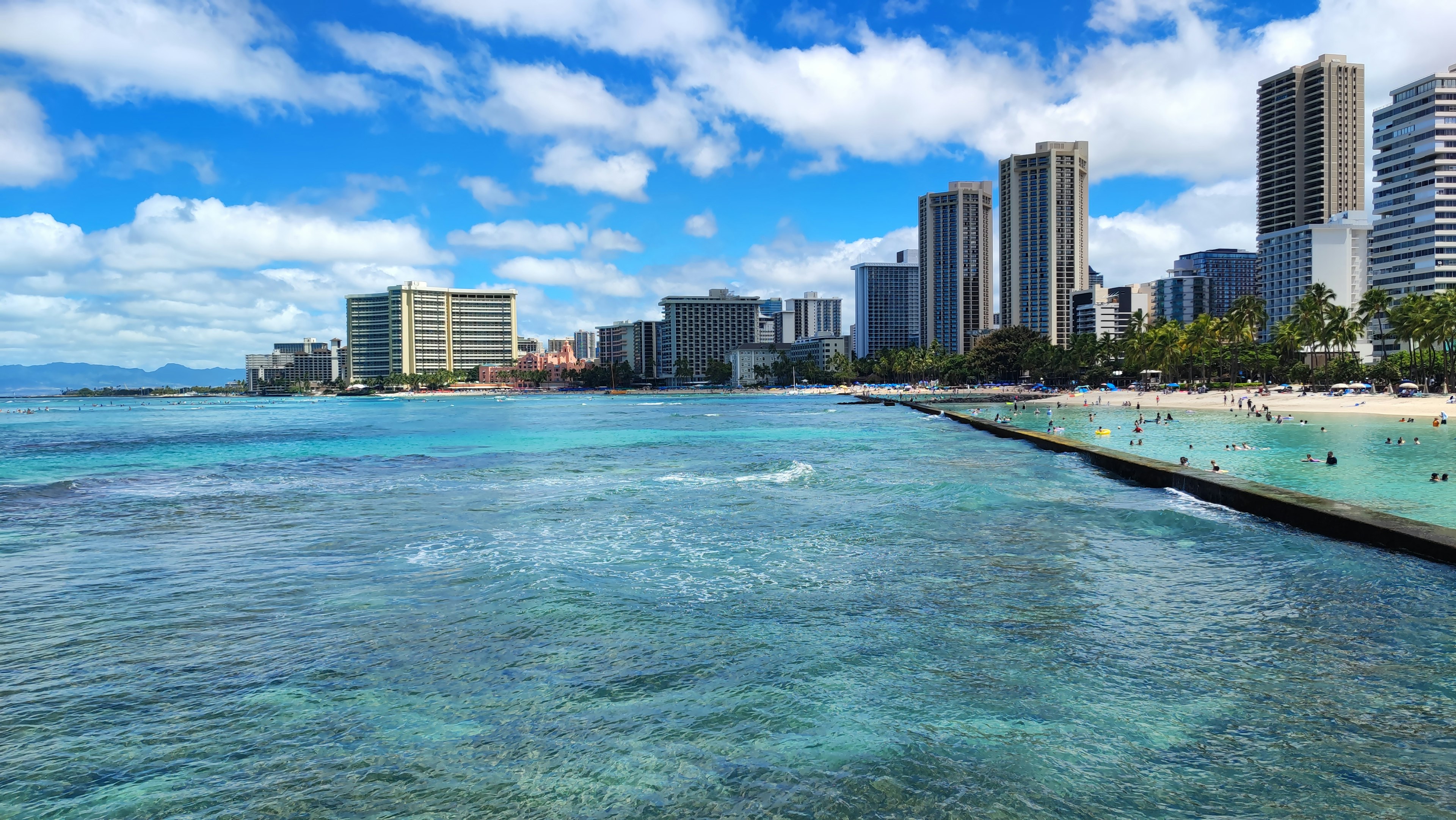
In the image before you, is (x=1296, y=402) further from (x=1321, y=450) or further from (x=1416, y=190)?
(x=1416, y=190)

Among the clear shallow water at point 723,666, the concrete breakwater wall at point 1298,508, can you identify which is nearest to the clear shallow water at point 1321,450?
the concrete breakwater wall at point 1298,508

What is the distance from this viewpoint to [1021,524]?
1784 centimetres

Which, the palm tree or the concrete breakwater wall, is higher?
the palm tree

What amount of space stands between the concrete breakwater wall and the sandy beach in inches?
1677

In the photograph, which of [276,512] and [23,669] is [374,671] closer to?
[23,669]

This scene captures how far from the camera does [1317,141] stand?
174 m

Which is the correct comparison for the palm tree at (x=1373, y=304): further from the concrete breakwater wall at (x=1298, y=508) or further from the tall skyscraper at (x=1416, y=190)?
the concrete breakwater wall at (x=1298, y=508)

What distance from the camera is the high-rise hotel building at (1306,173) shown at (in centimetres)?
15475

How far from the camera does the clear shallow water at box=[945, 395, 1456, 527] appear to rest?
22297 mm

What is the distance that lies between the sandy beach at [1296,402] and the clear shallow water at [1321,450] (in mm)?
3685

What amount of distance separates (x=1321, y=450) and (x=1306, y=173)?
17948 cm

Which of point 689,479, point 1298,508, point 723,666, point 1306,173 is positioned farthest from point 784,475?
point 1306,173

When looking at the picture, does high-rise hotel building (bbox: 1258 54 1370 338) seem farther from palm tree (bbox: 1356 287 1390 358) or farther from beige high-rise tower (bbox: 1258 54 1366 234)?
palm tree (bbox: 1356 287 1390 358)

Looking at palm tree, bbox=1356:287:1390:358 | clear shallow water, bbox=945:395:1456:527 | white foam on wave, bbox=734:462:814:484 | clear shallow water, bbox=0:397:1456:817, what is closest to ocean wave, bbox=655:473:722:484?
white foam on wave, bbox=734:462:814:484
